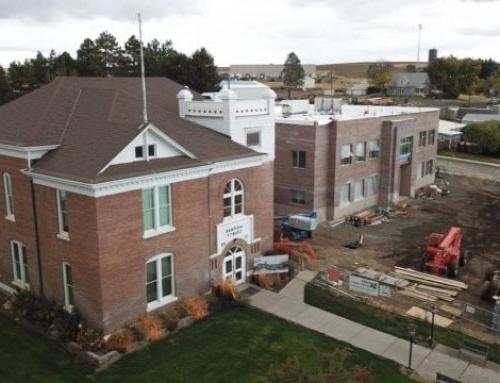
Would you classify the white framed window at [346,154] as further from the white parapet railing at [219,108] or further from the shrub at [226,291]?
the shrub at [226,291]

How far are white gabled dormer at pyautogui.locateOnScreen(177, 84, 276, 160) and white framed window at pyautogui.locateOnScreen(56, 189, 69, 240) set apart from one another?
9487 mm

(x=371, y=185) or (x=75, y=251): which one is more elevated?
(x=75, y=251)

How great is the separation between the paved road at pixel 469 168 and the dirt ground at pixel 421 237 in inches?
451

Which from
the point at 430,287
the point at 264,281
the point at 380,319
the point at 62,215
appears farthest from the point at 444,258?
the point at 62,215

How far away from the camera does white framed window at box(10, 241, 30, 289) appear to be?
80.4 ft

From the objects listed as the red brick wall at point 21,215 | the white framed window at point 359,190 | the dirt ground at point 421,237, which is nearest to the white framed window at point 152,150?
the red brick wall at point 21,215

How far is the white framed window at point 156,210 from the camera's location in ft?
70.4

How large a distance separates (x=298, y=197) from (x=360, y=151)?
23.8 feet

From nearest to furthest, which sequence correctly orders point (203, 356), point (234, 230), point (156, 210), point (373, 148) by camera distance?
point (203, 356) < point (156, 210) < point (234, 230) < point (373, 148)

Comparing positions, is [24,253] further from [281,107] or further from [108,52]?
[108,52]

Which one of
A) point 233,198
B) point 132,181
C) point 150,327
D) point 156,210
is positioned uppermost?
point 132,181

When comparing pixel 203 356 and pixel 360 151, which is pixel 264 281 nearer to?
pixel 203 356

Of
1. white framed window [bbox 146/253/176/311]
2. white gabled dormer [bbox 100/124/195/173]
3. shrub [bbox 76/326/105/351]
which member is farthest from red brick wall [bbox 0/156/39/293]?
white framed window [bbox 146/253/176/311]

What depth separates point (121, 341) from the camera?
66.2 feet
